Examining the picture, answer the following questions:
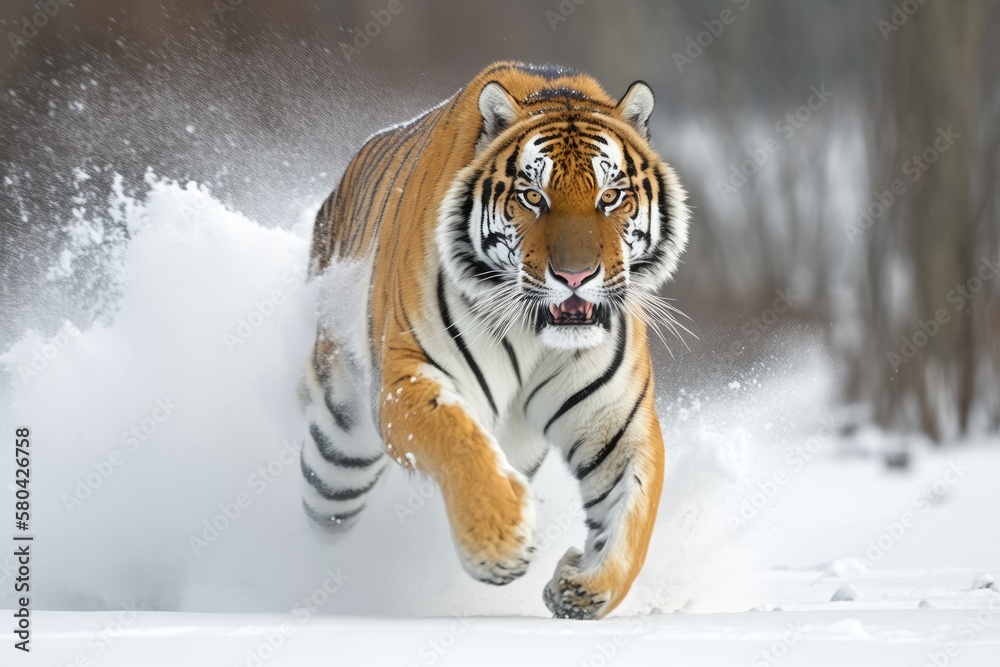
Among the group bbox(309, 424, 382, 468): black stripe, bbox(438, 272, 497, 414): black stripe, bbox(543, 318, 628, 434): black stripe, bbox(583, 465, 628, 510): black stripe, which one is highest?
bbox(543, 318, 628, 434): black stripe

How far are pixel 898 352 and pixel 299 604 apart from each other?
10.8ft

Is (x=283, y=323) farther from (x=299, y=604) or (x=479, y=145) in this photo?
(x=479, y=145)

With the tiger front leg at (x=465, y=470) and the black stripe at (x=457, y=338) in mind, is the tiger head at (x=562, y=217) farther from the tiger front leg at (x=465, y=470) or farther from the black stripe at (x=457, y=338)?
the tiger front leg at (x=465, y=470)

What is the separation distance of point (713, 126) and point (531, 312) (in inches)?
152

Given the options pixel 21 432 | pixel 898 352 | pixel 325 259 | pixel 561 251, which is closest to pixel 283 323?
pixel 325 259

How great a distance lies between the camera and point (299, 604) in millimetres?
2922

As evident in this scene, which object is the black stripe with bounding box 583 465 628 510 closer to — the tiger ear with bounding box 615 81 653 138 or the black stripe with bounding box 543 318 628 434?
the black stripe with bounding box 543 318 628 434

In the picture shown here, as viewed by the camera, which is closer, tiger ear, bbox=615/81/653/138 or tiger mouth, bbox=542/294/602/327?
tiger mouth, bbox=542/294/602/327

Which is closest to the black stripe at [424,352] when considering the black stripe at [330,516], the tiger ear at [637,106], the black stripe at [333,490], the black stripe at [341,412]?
the tiger ear at [637,106]

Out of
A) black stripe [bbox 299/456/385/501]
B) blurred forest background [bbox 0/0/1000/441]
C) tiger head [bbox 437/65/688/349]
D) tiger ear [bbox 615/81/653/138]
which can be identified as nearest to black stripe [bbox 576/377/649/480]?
tiger head [bbox 437/65/688/349]

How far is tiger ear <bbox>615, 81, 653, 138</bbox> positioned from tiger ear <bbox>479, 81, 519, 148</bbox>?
0.23 metres

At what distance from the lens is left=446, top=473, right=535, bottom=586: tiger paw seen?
179 centimetres

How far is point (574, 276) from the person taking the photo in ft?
6.54

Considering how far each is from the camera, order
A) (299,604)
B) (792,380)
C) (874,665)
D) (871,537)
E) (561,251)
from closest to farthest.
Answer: (874,665)
(561,251)
(299,604)
(871,537)
(792,380)
